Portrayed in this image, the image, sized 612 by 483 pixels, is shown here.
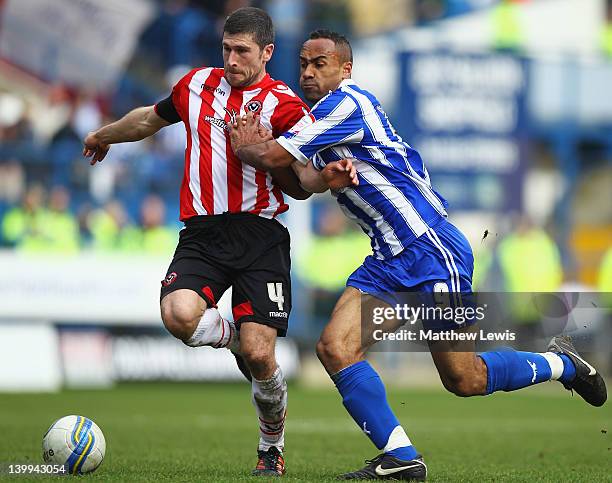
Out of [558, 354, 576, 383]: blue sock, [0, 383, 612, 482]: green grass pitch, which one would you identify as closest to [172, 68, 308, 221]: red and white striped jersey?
[0, 383, 612, 482]: green grass pitch

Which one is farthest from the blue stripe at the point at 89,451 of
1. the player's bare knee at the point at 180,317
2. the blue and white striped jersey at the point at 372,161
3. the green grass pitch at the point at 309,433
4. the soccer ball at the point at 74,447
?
the blue and white striped jersey at the point at 372,161

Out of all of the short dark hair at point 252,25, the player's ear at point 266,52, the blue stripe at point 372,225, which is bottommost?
the blue stripe at point 372,225

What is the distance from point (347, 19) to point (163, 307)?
53.8 ft

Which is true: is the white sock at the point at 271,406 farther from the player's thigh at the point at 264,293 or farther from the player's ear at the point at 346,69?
the player's ear at the point at 346,69

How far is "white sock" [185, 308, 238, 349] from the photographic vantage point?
6176 millimetres

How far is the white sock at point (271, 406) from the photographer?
6328 mm

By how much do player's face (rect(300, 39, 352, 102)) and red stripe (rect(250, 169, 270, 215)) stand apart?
555 millimetres

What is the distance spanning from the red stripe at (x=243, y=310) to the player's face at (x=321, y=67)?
3.93 ft

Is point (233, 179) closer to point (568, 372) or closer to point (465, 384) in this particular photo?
point (465, 384)

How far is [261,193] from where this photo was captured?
6.43 m

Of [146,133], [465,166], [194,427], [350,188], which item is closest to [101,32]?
[465,166]

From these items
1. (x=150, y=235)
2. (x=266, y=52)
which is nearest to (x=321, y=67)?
(x=266, y=52)

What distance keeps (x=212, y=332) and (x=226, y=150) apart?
3.32 ft

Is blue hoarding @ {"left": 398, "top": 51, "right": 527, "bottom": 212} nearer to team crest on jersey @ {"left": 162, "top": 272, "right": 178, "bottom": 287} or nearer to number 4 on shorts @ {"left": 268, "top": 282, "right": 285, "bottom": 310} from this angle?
number 4 on shorts @ {"left": 268, "top": 282, "right": 285, "bottom": 310}
